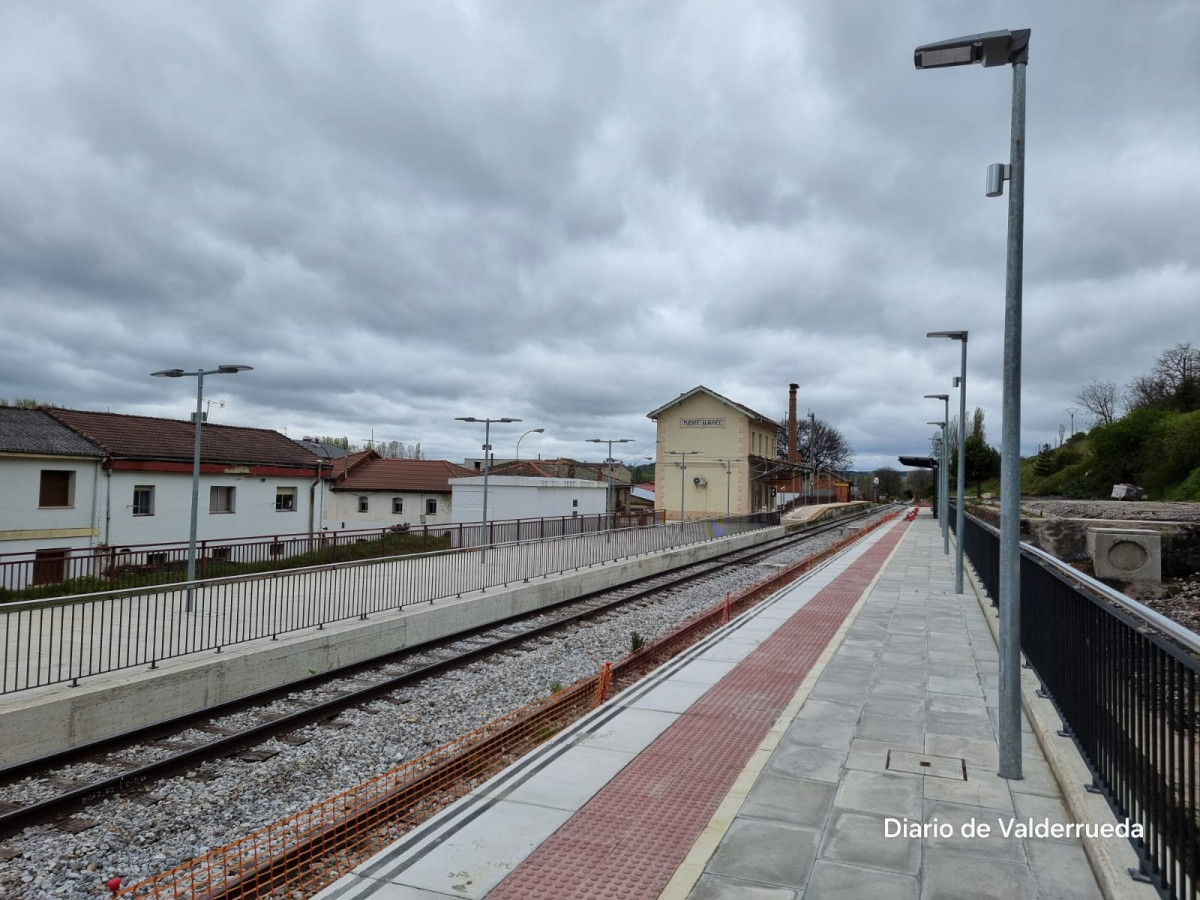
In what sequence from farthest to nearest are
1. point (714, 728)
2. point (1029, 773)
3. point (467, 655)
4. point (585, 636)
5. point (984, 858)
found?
point (585, 636)
point (467, 655)
point (714, 728)
point (1029, 773)
point (984, 858)

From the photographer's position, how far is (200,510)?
27.7m

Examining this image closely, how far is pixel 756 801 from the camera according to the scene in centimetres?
539

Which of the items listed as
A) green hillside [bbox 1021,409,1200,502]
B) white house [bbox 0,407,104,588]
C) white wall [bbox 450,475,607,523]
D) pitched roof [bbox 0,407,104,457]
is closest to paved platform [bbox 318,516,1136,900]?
white house [bbox 0,407,104,588]

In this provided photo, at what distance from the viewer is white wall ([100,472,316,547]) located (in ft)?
85.1

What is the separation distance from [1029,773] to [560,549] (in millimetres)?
13998

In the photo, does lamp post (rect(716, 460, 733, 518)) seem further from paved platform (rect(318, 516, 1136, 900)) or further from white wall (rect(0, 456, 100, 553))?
paved platform (rect(318, 516, 1136, 900))

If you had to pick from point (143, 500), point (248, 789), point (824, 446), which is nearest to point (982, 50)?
point (248, 789)

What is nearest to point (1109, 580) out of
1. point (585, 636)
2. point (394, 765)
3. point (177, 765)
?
point (585, 636)

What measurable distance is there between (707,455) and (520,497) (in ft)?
56.1

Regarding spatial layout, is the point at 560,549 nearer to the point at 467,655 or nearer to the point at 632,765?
the point at 467,655

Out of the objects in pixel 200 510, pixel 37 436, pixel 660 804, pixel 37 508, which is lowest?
pixel 660 804

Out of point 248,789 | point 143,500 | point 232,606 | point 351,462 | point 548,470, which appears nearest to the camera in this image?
point 248,789

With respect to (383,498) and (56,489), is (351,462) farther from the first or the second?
Result: (56,489)

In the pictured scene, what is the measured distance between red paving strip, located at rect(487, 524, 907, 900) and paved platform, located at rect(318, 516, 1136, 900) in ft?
0.05
